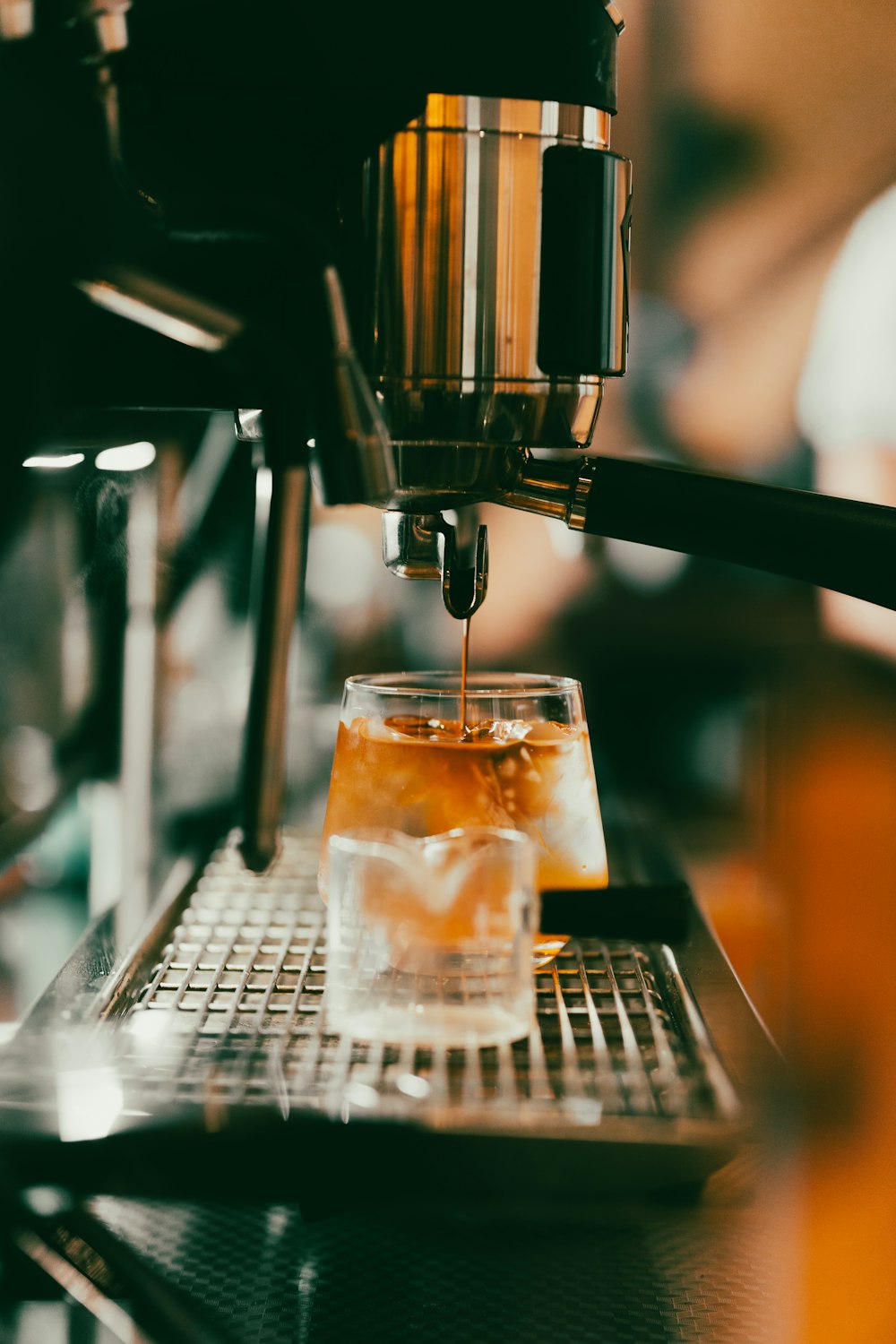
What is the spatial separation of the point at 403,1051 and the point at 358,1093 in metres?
0.04

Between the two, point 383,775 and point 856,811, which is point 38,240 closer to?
point 383,775

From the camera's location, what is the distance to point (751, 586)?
1.21m

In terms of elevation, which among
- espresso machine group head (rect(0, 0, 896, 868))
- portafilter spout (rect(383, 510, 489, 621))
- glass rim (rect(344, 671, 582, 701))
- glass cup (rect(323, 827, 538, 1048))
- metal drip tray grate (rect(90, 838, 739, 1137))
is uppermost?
espresso machine group head (rect(0, 0, 896, 868))

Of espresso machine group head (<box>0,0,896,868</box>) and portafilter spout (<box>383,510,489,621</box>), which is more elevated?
espresso machine group head (<box>0,0,896,868</box>)

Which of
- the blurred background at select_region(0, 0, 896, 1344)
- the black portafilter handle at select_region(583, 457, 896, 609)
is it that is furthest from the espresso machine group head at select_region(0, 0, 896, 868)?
the blurred background at select_region(0, 0, 896, 1344)

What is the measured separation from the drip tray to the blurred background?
52cm

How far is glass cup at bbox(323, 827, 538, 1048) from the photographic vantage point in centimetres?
41

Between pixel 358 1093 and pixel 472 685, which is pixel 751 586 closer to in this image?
pixel 472 685

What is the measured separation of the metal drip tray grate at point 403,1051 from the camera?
350 mm

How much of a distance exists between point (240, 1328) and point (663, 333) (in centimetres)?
104

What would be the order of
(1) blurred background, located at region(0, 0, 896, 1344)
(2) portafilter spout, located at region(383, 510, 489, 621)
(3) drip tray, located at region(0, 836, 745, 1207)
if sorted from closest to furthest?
(3) drip tray, located at region(0, 836, 745, 1207) < (2) portafilter spout, located at region(383, 510, 489, 621) < (1) blurred background, located at region(0, 0, 896, 1344)

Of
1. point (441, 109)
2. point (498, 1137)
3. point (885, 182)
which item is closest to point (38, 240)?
point (441, 109)

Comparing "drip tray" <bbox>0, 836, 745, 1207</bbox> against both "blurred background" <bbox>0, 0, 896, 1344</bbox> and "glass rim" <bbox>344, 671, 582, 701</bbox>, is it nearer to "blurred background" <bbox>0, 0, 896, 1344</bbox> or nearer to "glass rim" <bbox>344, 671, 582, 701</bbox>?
"glass rim" <bbox>344, 671, 582, 701</bbox>

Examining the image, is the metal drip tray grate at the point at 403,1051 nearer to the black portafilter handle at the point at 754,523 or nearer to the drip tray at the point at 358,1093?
the drip tray at the point at 358,1093
